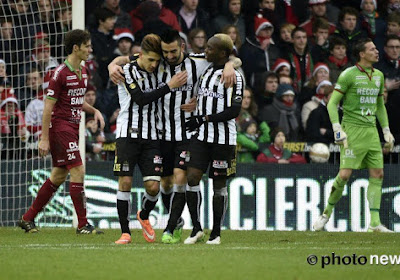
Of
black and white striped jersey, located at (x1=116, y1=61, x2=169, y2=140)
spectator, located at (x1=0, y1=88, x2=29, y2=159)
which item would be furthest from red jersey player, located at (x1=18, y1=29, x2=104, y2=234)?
spectator, located at (x1=0, y1=88, x2=29, y2=159)

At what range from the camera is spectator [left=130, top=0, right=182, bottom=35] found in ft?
52.5

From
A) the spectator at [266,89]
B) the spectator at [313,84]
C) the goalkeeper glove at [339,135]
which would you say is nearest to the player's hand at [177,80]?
the goalkeeper glove at [339,135]

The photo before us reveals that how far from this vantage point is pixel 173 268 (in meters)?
7.57

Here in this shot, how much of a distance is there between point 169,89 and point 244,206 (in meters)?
5.01

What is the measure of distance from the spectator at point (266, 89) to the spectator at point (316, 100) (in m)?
0.57

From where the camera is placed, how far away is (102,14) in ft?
52.0

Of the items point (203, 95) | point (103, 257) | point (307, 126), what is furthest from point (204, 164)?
point (307, 126)

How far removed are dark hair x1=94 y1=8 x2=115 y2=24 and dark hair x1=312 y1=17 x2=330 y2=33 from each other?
11.2ft

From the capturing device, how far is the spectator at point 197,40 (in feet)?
51.4

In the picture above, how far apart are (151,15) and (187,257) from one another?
8330 millimetres

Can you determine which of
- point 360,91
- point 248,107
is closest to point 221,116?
point 360,91

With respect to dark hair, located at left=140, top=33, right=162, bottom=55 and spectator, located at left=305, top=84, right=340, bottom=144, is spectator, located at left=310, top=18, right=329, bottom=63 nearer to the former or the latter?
spectator, located at left=305, top=84, right=340, bottom=144

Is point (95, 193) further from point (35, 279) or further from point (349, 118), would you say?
point (35, 279)

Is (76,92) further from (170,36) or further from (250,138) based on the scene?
(250,138)
